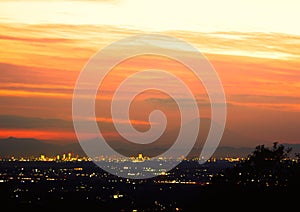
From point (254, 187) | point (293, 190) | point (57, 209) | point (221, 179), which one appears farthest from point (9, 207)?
point (293, 190)

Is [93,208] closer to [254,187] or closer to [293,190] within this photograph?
[254,187]

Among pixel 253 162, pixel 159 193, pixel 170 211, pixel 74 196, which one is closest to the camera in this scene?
pixel 253 162

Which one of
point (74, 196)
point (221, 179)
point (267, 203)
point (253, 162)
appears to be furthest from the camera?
point (74, 196)

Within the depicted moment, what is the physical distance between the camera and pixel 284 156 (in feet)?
283

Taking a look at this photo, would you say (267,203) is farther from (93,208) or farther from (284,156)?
(93,208)

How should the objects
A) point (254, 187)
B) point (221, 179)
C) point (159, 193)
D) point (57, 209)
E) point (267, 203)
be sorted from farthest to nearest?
point (159, 193), point (57, 209), point (221, 179), point (254, 187), point (267, 203)

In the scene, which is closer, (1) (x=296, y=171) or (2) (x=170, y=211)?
(1) (x=296, y=171)

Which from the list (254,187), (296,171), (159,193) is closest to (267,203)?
(254,187)

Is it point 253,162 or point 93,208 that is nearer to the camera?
point 253,162

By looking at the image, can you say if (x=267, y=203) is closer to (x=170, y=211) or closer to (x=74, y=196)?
(x=170, y=211)

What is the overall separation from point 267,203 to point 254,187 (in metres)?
9.82

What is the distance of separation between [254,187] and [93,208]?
3629cm

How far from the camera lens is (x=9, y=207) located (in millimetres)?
99500

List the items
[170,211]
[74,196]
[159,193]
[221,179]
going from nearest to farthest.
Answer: [221,179] → [170,211] → [74,196] → [159,193]
